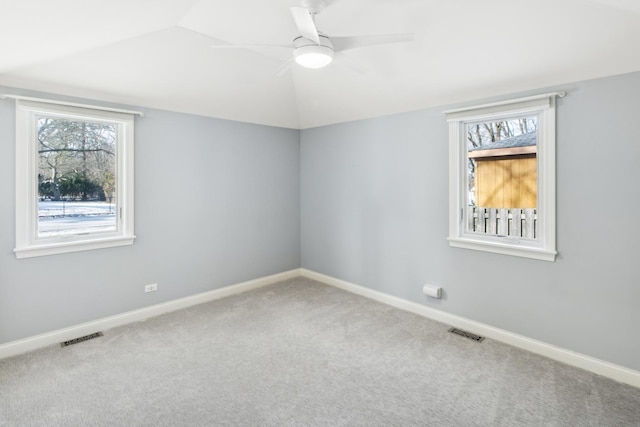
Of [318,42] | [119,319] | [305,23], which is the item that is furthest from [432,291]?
[119,319]

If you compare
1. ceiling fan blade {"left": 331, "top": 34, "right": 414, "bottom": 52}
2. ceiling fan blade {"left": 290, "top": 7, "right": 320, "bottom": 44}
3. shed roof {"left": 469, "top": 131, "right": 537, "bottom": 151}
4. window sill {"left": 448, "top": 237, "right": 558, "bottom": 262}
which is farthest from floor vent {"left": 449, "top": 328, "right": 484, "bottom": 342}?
ceiling fan blade {"left": 290, "top": 7, "right": 320, "bottom": 44}

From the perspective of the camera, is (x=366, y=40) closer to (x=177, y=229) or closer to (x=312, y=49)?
(x=312, y=49)

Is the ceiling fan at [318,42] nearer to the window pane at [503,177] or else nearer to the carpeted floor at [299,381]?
the window pane at [503,177]

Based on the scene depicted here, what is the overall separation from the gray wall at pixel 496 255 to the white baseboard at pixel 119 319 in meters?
1.17

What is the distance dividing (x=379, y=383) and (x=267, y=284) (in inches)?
101

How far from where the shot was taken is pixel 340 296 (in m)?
4.34

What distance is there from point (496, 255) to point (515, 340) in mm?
754

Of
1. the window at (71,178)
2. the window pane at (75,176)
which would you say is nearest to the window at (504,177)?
the window at (71,178)

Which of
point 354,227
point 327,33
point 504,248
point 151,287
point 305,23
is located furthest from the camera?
point 354,227

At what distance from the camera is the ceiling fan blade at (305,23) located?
1.93 m

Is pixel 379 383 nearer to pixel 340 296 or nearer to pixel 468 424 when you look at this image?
pixel 468 424

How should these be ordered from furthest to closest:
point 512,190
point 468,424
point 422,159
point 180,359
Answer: point 422,159, point 512,190, point 180,359, point 468,424

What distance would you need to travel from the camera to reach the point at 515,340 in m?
3.05

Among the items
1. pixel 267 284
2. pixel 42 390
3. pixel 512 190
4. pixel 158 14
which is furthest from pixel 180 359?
pixel 512 190
